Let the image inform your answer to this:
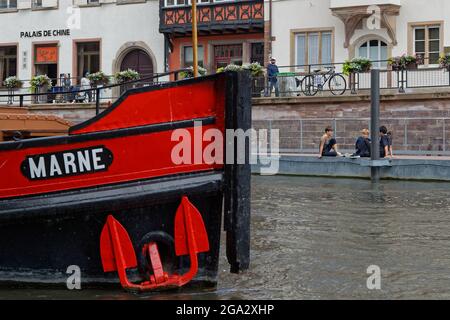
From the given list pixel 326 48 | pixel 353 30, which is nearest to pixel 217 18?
pixel 326 48

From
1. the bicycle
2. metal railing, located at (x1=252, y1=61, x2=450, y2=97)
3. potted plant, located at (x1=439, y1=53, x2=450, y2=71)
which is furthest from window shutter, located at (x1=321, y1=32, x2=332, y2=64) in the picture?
potted plant, located at (x1=439, y1=53, x2=450, y2=71)

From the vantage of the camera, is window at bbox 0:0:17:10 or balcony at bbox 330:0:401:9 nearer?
balcony at bbox 330:0:401:9

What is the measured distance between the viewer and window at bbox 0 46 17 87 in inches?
1499

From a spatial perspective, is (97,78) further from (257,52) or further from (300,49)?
(300,49)

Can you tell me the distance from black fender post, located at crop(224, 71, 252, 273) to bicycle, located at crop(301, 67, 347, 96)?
20.4m

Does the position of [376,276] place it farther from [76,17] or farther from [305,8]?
[76,17]

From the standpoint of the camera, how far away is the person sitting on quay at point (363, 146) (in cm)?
2045

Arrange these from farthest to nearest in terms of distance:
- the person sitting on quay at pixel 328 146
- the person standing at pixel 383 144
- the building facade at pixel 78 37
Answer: the building facade at pixel 78 37
the person sitting on quay at pixel 328 146
the person standing at pixel 383 144

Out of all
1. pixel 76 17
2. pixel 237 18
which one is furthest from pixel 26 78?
pixel 237 18

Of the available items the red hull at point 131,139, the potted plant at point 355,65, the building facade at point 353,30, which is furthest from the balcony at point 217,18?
the red hull at point 131,139

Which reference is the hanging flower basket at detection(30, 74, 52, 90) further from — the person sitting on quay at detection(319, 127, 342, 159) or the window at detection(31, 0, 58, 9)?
the person sitting on quay at detection(319, 127, 342, 159)

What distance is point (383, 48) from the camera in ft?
97.3

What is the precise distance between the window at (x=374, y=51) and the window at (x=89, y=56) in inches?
468

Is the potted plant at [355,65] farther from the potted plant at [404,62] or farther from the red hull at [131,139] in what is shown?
the red hull at [131,139]
